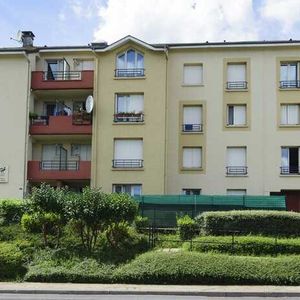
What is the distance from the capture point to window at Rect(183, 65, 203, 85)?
132 feet

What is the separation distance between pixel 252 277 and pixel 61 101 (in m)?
25.0

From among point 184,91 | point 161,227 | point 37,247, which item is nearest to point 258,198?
point 161,227

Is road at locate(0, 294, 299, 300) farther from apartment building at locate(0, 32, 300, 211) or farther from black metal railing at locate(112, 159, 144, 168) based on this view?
black metal railing at locate(112, 159, 144, 168)

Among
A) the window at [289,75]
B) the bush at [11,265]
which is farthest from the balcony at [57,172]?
the bush at [11,265]

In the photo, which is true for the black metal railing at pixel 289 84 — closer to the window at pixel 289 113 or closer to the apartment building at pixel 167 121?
the apartment building at pixel 167 121

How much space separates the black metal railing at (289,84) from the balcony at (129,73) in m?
8.80

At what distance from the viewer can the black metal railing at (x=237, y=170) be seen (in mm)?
38531

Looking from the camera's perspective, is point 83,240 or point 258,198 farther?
point 258,198

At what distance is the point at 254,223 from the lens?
85.8 feet

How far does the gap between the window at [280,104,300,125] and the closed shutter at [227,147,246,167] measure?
3.15 m

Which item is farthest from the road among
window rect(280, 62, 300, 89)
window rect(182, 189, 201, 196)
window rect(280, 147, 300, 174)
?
window rect(280, 62, 300, 89)

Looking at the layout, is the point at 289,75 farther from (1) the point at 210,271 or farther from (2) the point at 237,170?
(1) the point at 210,271

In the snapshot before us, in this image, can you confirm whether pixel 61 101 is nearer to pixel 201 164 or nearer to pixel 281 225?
pixel 201 164

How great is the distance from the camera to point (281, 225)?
85.1 feet
